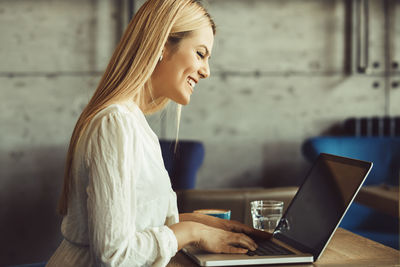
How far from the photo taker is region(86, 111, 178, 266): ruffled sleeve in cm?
101

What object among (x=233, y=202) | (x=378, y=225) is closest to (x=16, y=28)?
(x=233, y=202)

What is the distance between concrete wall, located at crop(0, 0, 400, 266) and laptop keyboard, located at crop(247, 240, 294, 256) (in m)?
2.39

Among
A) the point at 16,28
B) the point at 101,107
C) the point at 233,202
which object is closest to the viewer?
the point at 101,107

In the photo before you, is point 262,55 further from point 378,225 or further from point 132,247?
point 132,247

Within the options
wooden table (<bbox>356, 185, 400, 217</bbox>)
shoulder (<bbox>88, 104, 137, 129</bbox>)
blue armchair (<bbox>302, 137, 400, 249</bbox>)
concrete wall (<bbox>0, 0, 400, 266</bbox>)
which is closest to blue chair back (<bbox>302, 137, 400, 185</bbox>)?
blue armchair (<bbox>302, 137, 400, 249</bbox>)

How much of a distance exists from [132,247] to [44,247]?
276cm

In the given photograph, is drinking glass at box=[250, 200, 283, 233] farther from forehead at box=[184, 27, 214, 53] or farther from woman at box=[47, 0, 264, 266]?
forehead at box=[184, 27, 214, 53]

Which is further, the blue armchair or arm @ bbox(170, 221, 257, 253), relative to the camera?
the blue armchair

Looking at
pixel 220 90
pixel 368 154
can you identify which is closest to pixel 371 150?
pixel 368 154

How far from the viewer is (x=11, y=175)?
352 centimetres

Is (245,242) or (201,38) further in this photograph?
(201,38)

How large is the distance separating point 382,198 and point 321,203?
120cm

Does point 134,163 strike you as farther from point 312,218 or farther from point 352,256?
point 352,256

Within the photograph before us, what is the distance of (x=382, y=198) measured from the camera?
7.56 feet
